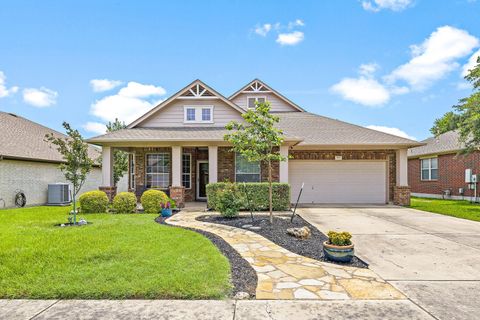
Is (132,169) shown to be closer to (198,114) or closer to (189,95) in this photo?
(198,114)

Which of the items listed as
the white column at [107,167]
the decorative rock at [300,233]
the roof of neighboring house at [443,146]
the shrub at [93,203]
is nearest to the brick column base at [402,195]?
the roof of neighboring house at [443,146]

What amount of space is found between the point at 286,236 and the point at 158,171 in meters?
9.46

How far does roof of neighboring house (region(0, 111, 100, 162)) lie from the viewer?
13672 mm

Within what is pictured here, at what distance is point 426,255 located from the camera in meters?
5.34

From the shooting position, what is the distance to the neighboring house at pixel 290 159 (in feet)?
44.2

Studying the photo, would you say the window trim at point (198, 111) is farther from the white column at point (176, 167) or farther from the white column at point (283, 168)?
the white column at point (283, 168)

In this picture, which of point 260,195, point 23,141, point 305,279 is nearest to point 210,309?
point 305,279

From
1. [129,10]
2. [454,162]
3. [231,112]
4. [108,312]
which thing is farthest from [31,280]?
[454,162]

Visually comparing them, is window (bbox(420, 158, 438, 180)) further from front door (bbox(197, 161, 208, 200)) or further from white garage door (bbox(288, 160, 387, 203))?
front door (bbox(197, 161, 208, 200))

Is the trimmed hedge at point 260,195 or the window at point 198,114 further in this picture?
the window at point 198,114

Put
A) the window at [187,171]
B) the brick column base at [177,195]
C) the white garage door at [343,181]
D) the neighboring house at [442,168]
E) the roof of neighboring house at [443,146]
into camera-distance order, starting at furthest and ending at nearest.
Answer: the roof of neighboring house at [443,146] → the neighboring house at [442,168] → the window at [187,171] → the white garage door at [343,181] → the brick column base at [177,195]

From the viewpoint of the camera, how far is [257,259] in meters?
5.00

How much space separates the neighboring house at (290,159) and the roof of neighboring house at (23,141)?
4.58 meters

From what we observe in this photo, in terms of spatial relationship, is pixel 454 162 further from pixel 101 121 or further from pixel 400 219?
pixel 101 121
